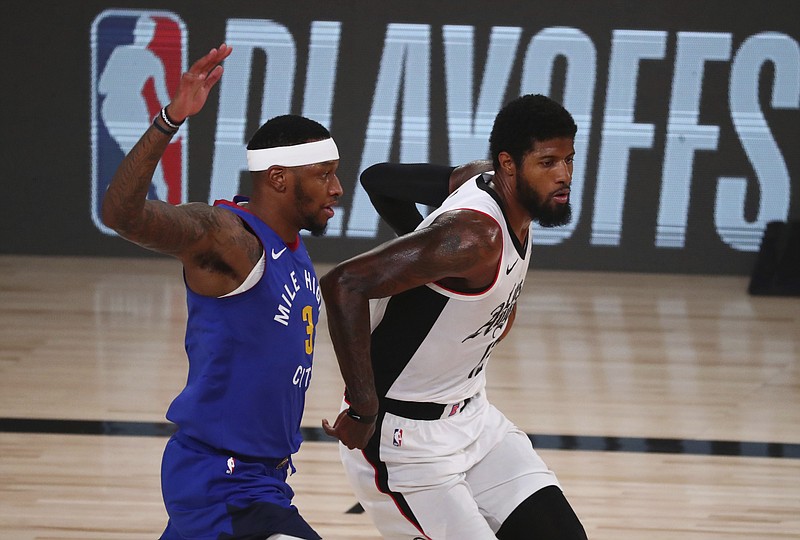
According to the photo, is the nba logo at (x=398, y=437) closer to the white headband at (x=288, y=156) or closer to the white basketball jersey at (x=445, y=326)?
the white basketball jersey at (x=445, y=326)

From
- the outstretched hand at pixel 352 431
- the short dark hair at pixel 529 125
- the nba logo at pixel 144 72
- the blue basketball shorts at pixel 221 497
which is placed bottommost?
the nba logo at pixel 144 72

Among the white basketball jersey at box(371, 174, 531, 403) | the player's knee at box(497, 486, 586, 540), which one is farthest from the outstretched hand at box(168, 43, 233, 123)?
the player's knee at box(497, 486, 586, 540)

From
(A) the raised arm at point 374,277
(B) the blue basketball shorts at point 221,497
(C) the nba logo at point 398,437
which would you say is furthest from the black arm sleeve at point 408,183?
(B) the blue basketball shorts at point 221,497

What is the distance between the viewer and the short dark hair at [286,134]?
106 inches

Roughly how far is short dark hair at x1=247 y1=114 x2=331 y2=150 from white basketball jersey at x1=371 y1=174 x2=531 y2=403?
1.16ft

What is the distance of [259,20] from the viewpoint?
8.99 m

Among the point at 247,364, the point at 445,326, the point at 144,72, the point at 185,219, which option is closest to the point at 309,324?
the point at 247,364

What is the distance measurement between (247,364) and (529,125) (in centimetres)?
83

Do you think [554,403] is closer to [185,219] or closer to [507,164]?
[507,164]

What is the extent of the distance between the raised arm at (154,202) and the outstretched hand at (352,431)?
1.66 ft

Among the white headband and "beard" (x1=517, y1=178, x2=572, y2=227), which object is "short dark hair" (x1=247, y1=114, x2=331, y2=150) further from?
"beard" (x1=517, y1=178, x2=572, y2=227)

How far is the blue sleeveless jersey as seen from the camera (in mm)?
2477

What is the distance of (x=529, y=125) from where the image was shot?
261cm

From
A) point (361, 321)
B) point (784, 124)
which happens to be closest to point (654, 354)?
point (784, 124)
